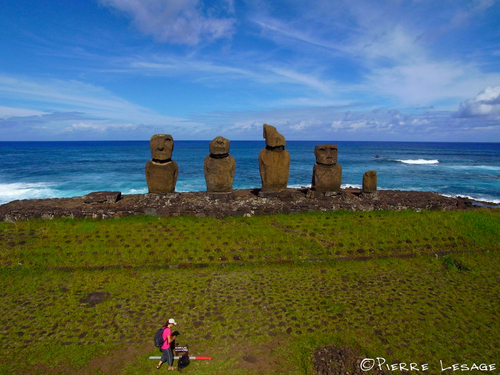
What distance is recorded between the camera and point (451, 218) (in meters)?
12.8

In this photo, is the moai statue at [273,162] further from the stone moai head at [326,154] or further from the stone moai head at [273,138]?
the stone moai head at [326,154]

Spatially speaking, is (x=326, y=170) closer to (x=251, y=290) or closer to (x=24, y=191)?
(x=251, y=290)

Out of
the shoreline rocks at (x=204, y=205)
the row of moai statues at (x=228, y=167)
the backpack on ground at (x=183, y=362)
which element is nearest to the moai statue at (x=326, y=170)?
the row of moai statues at (x=228, y=167)

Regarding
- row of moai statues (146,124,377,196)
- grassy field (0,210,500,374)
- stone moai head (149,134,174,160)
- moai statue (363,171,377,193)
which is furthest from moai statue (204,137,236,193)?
moai statue (363,171,377,193)

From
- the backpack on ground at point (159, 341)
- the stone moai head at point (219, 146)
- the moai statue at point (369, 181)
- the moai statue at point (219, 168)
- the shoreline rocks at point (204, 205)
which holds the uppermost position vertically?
the stone moai head at point (219, 146)

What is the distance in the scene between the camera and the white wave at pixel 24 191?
89.8 feet

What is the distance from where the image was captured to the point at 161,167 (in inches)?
549

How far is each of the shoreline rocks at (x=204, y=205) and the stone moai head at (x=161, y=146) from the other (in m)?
1.74

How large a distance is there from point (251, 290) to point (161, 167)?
309 inches

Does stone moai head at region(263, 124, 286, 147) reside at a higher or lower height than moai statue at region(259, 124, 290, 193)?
higher

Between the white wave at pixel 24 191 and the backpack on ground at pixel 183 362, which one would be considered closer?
the backpack on ground at pixel 183 362

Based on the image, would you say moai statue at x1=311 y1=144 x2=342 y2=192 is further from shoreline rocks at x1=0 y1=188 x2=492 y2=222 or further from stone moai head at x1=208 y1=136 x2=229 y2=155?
stone moai head at x1=208 y1=136 x2=229 y2=155

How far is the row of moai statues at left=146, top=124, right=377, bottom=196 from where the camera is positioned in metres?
13.8

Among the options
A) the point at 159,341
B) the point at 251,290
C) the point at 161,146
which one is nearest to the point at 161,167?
the point at 161,146
